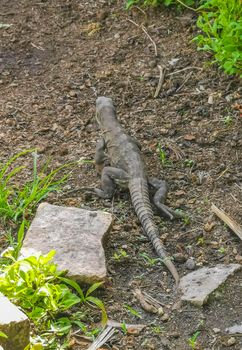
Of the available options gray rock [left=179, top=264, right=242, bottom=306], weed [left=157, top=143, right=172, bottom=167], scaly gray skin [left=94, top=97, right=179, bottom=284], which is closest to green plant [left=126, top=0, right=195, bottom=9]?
scaly gray skin [left=94, top=97, right=179, bottom=284]

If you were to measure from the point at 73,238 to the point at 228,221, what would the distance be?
1.22m

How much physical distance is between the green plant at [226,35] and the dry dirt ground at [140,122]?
12.7 inches

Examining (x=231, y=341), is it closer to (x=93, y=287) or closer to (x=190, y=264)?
(x=190, y=264)

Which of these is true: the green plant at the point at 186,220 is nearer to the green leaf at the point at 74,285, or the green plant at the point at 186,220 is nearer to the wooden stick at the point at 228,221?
the wooden stick at the point at 228,221

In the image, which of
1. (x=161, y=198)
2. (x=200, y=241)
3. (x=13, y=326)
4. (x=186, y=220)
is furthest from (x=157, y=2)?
(x=13, y=326)

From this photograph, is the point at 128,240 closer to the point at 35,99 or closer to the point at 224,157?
the point at 224,157

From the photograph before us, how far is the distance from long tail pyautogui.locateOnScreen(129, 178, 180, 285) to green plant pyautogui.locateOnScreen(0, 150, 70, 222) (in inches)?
23.8

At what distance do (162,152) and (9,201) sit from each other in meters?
1.45

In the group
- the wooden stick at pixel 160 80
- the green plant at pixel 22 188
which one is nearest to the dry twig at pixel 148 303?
the green plant at pixel 22 188

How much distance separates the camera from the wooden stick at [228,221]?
629 centimetres

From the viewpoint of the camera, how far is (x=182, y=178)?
7000 mm

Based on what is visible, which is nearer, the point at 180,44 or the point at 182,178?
the point at 182,178

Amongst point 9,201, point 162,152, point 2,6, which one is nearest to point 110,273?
point 9,201

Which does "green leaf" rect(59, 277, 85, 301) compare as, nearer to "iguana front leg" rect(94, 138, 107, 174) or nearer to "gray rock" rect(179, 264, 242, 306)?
"gray rock" rect(179, 264, 242, 306)
